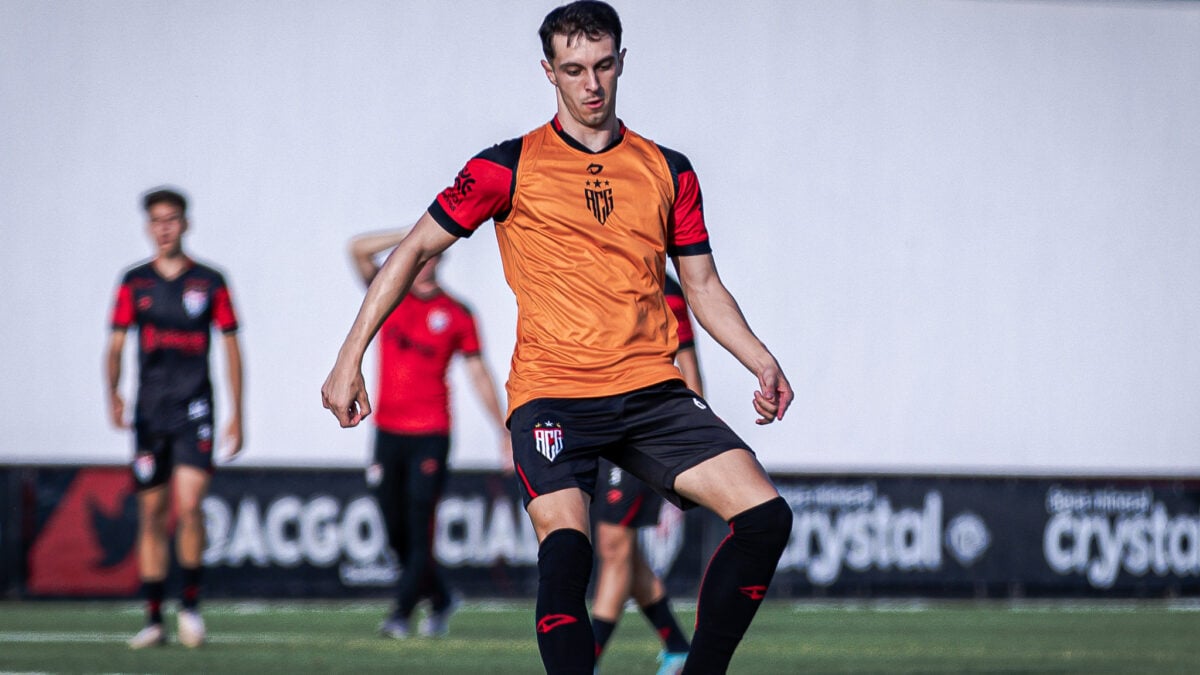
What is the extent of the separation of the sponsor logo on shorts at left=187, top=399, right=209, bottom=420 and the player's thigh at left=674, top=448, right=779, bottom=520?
5210mm

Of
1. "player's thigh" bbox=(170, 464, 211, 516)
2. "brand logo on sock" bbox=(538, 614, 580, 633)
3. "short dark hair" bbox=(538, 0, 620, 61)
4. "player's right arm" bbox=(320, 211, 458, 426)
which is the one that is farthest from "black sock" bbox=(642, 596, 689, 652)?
"short dark hair" bbox=(538, 0, 620, 61)

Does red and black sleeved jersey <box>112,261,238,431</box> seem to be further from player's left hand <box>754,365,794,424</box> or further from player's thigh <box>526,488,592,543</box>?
player's left hand <box>754,365,794,424</box>

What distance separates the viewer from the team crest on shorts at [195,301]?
965 centimetres

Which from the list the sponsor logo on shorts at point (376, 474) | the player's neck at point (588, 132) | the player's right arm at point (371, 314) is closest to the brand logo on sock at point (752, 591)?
the player's right arm at point (371, 314)

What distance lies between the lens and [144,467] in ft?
31.5

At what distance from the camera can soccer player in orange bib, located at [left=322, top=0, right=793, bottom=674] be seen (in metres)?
4.93

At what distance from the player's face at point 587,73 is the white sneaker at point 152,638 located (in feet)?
17.6

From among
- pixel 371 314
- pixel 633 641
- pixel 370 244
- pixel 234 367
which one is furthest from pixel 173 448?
pixel 371 314

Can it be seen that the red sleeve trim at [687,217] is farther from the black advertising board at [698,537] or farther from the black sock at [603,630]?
the black advertising board at [698,537]

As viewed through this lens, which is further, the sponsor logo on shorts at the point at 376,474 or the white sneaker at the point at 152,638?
the sponsor logo on shorts at the point at 376,474

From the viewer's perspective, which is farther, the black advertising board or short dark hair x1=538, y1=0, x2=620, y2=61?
the black advertising board

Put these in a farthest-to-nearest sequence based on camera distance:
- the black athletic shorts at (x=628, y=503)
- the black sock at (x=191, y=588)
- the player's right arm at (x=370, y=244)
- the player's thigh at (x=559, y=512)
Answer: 1. the black sock at (x=191, y=588)
2. the player's right arm at (x=370, y=244)
3. the black athletic shorts at (x=628, y=503)
4. the player's thigh at (x=559, y=512)

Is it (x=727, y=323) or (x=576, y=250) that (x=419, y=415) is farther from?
(x=576, y=250)

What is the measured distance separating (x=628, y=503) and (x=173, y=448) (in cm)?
310
